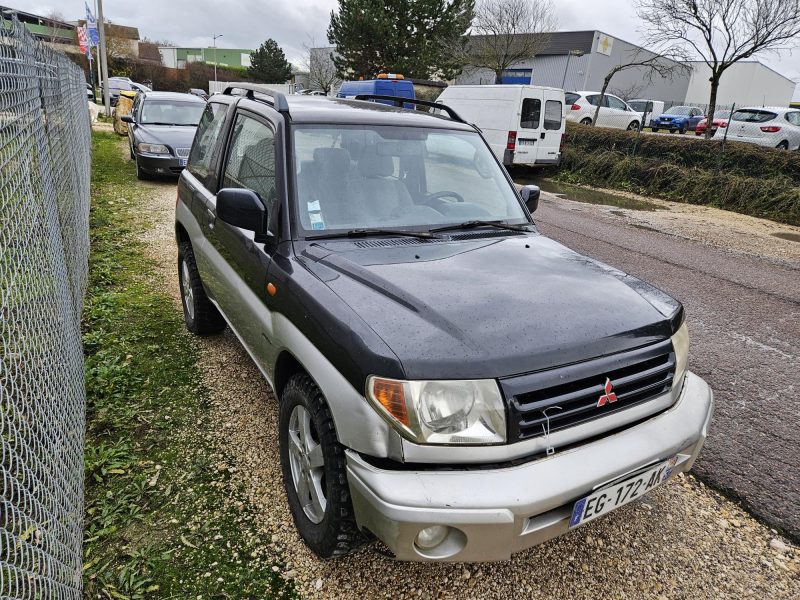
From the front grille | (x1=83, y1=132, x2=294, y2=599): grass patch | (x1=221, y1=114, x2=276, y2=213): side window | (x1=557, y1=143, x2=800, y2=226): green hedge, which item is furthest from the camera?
(x1=557, y1=143, x2=800, y2=226): green hedge

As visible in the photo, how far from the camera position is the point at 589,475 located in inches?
77.4

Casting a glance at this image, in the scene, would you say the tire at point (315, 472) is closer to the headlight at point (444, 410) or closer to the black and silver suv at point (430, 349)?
the black and silver suv at point (430, 349)

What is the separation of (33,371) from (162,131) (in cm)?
1004

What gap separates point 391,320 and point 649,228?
9418mm

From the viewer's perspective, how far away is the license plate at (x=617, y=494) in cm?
199

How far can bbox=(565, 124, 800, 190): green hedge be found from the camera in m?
12.1

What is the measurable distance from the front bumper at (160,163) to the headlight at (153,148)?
74 millimetres

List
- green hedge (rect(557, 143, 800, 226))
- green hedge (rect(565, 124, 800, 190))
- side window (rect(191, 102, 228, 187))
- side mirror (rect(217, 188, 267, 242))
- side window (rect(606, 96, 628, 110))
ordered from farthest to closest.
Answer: side window (rect(606, 96, 628, 110))
green hedge (rect(565, 124, 800, 190))
green hedge (rect(557, 143, 800, 226))
side window (rect(191, 102, 228, 187))
side mirror (rect(217, 188, 267, 242))

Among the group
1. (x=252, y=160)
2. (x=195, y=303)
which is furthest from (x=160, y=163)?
(x=252, y=160)

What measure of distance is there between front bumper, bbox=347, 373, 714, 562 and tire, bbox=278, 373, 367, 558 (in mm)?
133

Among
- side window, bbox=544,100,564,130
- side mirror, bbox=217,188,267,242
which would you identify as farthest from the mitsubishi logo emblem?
side window, bbox=544,100,564,130

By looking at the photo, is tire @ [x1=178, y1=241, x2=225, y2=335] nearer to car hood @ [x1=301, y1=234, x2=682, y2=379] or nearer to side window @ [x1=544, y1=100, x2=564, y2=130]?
car hood @ [x1=301, y1=234, x2=682, y2=379]

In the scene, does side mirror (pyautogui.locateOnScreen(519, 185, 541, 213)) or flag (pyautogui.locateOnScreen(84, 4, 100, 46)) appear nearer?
side mirror (pyautogui.locateOnScreen(519, 185, 541, 213))

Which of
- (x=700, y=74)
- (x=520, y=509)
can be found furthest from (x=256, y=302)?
(x=700, y=74)
